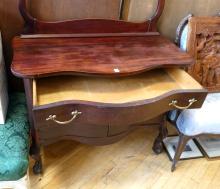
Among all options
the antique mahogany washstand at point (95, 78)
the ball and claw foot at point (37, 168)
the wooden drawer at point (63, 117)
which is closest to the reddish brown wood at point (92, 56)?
the antique mahogany washstand at point (95, 78)

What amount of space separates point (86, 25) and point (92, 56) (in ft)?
0.81

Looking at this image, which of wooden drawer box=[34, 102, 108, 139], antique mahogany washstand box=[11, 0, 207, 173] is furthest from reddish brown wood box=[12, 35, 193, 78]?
wooden drawer box=[34, 102, 108, 139]

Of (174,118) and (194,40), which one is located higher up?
(194,40)

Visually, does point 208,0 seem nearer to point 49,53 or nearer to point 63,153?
point 49,53

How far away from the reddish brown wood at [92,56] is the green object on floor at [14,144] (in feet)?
0.99

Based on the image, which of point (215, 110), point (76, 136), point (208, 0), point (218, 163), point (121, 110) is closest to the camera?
point (121, 110)

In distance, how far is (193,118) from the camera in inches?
48.1

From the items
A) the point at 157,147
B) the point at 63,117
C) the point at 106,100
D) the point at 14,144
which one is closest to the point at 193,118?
the point at 157,147

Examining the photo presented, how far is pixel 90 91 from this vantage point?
3.32ft

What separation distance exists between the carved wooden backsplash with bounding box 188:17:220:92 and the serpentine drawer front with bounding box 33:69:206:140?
0.85ft

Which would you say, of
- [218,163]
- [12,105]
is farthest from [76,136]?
[218,163]

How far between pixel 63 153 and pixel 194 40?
1.02 meters

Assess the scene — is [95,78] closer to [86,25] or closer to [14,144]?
[86,25]

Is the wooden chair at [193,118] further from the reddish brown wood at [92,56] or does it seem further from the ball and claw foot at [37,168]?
the ball and claw foot at [37,168]
